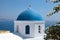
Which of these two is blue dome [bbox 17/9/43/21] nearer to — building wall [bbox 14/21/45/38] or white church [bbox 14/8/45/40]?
white church [bbox 14/8/45/40]

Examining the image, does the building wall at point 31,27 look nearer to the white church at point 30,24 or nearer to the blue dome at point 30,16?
the white church at point 30,24

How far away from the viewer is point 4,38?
13.1 meters

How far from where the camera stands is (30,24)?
16.3m

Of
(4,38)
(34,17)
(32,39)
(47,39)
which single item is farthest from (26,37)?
(47,39)

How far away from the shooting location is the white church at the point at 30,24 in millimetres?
16188

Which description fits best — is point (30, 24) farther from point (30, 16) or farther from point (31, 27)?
point (30, 16)

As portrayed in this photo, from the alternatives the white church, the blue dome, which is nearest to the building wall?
the white church

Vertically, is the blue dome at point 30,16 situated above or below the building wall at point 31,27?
above

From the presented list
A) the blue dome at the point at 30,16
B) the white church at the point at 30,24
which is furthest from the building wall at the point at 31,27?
the blue dome at the point at 30,16

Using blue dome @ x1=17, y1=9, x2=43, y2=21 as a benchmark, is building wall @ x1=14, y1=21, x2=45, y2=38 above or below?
below

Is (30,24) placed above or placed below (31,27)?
above

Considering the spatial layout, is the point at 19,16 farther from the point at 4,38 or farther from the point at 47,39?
the point at 47,39

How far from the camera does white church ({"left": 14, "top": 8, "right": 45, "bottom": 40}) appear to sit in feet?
53.1

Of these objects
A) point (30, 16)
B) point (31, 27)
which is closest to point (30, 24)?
point (31, 27)
